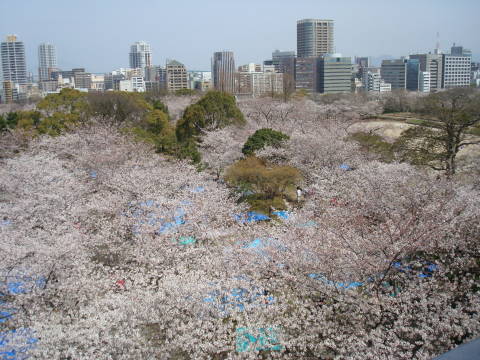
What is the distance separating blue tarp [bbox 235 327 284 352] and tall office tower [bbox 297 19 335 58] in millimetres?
153447

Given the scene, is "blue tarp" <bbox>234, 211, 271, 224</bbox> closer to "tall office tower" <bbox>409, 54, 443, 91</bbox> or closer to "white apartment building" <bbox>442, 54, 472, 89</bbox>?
"tall office tower" <bbox>409, 54, 443, 91</bbox>

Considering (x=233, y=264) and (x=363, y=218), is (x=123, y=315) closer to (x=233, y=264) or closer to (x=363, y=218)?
(x=233, y=264)

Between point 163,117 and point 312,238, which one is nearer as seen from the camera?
point 312,238

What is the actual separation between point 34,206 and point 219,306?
8517mm

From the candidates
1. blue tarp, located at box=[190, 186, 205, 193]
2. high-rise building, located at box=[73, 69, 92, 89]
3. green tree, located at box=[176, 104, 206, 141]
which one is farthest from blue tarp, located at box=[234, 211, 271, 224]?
high-rise building, located at box=[73, 69, 92, 89]

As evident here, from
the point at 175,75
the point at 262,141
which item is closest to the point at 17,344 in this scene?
the point at 262,141

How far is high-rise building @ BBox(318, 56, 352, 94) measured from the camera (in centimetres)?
10444

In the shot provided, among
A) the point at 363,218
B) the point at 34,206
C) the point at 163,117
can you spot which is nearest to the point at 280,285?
the point at 363,218

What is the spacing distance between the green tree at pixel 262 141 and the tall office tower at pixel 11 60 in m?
208

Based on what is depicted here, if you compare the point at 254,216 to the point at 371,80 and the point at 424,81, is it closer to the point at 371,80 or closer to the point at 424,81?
the point at 371,80

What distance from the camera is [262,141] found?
19.7 metres

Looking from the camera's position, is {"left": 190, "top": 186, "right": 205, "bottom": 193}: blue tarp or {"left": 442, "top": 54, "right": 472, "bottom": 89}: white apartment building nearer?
{"left": 190, "top": 186, "right": 205, "bottom": 193}: blue tarp

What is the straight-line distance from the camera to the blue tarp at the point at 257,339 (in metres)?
7.03

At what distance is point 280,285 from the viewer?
8797mm
